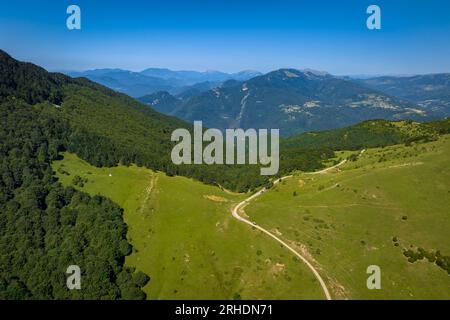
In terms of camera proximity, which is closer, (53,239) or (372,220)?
(372,220)

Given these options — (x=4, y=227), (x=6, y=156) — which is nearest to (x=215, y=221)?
(x=4, y=227)

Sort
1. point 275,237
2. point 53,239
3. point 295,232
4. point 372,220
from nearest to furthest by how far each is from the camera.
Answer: point 275,237 < point 295,232 < point 372,220 < point 53,239

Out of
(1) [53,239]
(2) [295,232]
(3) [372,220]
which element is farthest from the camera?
(1) [53,239]

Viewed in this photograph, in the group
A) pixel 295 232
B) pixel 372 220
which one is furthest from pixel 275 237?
pixel 372 220

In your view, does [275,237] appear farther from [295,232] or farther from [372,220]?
[372,220]

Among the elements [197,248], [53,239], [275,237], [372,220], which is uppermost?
[372,220]

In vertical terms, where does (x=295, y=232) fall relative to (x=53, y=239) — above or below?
above

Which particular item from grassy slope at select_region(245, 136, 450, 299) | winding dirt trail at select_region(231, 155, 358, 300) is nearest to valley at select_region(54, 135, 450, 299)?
grassy slope at select_region(245, 136, 450, 299)
